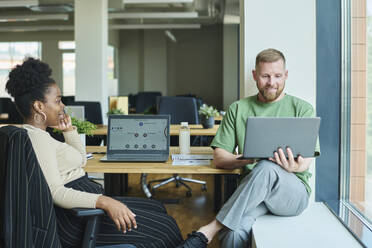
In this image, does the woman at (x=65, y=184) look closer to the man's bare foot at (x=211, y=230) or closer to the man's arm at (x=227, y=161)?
the man's bare foot at (x=211, y=230)

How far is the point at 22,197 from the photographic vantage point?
1.50 m

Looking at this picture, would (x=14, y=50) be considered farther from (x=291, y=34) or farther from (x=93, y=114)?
(x=291, y=34)

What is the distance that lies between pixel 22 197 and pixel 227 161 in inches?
42.6

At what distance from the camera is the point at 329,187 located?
8.77ft

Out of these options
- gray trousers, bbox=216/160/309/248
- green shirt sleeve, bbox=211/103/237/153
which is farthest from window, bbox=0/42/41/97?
gray trousers, bbox=216/160/309/248

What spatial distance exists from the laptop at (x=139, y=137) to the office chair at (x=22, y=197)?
3.22 ft

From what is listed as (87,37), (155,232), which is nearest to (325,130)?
(155,232)

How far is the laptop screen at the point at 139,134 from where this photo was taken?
8.29 ft

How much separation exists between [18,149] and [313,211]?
1.56 m

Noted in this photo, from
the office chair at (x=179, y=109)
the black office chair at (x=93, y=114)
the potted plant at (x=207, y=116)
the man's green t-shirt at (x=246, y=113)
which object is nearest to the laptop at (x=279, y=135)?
the man's green t-shirt at (x=246, y=113)

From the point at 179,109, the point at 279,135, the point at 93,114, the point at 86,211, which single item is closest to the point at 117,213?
the point at 86,211

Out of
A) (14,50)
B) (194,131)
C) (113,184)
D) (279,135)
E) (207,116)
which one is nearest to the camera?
(279,135)

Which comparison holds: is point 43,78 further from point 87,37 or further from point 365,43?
point 87,37

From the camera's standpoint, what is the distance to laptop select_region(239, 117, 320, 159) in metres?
1.96
